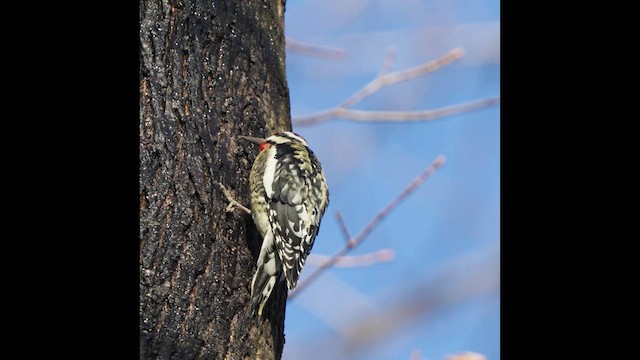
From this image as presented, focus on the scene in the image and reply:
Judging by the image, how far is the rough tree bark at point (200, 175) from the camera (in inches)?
122

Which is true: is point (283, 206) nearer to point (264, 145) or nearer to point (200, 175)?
point (264, 145)

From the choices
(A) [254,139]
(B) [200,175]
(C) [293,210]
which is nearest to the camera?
(B) [200,175]

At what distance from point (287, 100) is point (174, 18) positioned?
0.79 metres

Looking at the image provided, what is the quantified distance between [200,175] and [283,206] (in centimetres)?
78

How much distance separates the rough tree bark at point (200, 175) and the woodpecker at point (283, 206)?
2.4 inches

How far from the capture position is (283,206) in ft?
13.3

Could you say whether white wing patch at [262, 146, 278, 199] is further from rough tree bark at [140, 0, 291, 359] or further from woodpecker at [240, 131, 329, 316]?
rough tree bark at [140, 0, 291, 359]

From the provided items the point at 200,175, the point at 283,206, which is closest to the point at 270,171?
the point at 283,206

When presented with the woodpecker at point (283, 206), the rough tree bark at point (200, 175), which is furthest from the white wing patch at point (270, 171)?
the rough tree bark at point (200, 175)

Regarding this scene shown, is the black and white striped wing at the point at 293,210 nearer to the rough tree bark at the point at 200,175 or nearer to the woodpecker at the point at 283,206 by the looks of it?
the woodpecker at the point at 283,206
